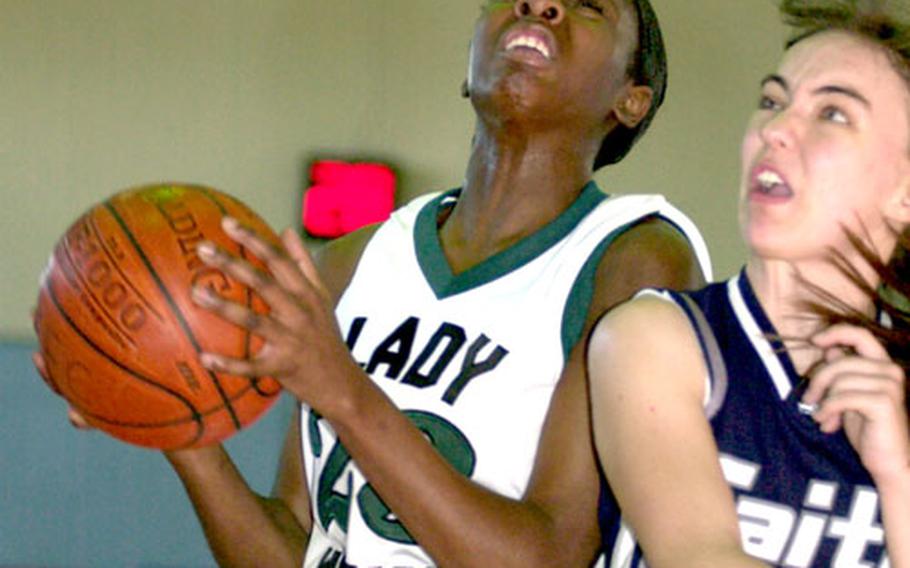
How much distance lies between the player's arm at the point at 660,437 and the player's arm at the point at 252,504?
59 centimetres

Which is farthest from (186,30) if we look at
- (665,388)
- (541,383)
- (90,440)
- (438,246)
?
(665,388)

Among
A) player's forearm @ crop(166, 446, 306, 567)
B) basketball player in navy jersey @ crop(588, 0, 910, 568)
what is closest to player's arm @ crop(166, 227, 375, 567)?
player's forearm @ crop(166, 446, 306, 567)

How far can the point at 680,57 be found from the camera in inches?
170

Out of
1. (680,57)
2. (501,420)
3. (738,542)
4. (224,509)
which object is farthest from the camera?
(680,57)

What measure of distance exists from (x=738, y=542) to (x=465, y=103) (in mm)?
3007

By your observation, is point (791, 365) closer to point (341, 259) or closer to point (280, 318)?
point (280, 318)

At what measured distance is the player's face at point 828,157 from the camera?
5.06ft

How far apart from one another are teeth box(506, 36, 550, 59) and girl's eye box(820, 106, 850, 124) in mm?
467

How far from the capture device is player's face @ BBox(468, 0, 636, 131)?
1.93 m

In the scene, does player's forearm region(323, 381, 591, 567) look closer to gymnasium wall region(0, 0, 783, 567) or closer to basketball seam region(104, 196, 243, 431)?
basketball seam region(104, 196, 243, 431)

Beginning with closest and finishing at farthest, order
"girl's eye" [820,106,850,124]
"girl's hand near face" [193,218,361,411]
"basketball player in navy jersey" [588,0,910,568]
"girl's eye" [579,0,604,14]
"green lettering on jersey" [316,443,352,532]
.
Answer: "girl's hand near face" [193,218,361,411] → "basketball player in navy jersey" [588,0,910,568] → "girl's eye" [820,106,850,124] → "green lettering on jersey" [316,443,352,532] → "girl's eye" [579,0,604,14]

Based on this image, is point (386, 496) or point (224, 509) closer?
point (386, 496)

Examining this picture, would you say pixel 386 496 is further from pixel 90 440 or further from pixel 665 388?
pixel 90 440

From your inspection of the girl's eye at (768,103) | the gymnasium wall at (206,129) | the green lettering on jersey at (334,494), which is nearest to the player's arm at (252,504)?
the green lettering on jersey at (334,494)
